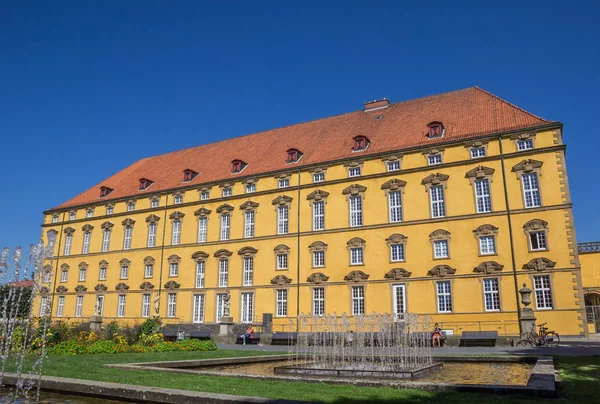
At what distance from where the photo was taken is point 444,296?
31.9 m

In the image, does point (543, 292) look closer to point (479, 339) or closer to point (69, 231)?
point (479, 339)

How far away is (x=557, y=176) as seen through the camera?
1196 inches

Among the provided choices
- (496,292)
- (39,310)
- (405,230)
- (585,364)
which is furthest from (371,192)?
(39,310)

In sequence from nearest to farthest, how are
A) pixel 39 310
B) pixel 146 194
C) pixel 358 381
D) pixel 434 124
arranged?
1. pixel 358 381
2. pixel 434 124
3. pixel 146 194
4. pixel 39 310

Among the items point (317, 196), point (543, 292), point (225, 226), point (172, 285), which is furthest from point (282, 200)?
point (543, 292)

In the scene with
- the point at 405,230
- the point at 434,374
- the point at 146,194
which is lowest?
the point at 434,374

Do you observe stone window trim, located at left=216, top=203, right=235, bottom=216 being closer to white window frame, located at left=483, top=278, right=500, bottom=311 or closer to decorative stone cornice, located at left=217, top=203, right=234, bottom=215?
decorative stone cornice, located at left=217, top=203, right=234, bottom=215

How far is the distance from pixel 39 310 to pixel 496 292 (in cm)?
4516

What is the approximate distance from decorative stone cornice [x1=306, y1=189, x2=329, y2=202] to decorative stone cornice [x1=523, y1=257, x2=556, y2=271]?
15.0 meters

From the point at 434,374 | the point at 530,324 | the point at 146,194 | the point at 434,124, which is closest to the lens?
the point at 434,374

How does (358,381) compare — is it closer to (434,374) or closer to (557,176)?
(434,374)

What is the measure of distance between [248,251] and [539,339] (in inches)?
882

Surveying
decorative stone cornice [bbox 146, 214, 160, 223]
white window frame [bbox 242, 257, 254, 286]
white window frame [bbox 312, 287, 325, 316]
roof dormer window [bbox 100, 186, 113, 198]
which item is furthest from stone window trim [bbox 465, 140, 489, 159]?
roof dormer window [bbox 100, 186, 113, 198]

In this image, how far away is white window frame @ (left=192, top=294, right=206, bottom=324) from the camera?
41312mm
